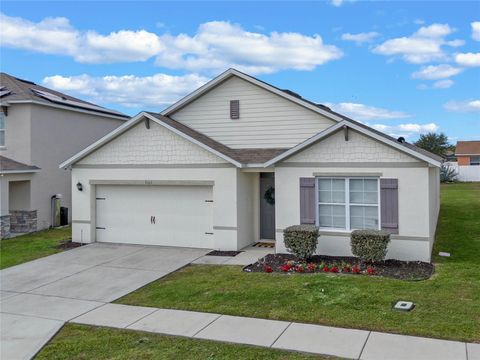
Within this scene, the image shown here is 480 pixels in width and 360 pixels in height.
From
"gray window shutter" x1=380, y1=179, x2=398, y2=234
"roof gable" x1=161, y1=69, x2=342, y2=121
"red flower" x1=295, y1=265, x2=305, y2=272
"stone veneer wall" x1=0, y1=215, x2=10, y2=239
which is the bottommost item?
"red flower" x1=295, y1=265, x2=305, y2=272

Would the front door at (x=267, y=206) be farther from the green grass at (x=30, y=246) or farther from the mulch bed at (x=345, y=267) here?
the green grass at (x=30, y=246)

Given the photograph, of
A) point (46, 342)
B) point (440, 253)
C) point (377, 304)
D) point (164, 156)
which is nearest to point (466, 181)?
point (440, 253)

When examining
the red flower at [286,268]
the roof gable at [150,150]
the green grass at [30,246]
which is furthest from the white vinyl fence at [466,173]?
the red flower at [286,268]

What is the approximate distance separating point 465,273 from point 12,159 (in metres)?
16.6

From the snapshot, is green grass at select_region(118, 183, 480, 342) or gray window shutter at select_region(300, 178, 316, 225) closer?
green grass at select_region(118, 183, 480, 342)

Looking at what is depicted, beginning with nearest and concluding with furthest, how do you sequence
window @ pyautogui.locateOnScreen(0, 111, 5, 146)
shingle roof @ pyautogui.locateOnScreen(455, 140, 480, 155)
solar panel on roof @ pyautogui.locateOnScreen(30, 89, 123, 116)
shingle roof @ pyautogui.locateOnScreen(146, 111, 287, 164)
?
1. shingle roof @ pyautogui.locateOnScreen(146, 111, 287, 164)
2. window @ pyautogui.locateOnScreen(0, 111, 5, 146)
3. solar panel on roof @ pyautogui.locateOnScreen(30, 89, 123, 116)
4. shingle roof @ pyautogui.locateOnScreen(455, 140, 480, 155)

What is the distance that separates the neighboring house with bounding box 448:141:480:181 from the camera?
41.1 m

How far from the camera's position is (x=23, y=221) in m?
18.0

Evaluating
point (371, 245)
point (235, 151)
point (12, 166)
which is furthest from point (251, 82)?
point (12, 166)

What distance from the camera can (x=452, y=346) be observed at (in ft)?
19.6

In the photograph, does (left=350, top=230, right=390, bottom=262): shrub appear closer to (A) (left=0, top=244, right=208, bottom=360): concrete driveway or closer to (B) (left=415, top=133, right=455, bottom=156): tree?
(A) (left=0, top=244, right=208, bottom=360): concrete driveway

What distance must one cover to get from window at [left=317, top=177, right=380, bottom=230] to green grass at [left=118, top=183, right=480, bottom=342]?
2.01 m

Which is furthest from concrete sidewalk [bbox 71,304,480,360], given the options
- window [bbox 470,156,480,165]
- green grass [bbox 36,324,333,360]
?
window [bbox 470,156,480,165]

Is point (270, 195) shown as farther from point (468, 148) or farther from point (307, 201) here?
point (468, 148)
